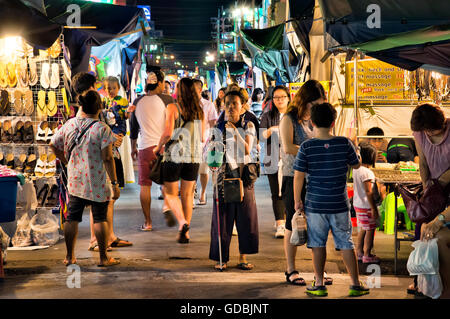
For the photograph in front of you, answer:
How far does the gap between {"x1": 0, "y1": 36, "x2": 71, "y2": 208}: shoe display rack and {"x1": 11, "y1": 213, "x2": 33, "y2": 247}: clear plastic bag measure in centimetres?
78

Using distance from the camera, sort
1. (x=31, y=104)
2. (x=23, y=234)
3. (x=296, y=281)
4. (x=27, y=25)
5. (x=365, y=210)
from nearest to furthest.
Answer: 1. (x=296, y=281)
2. (x=365, y=210)
3. (x=27, y=25)
4. (x=23, y=234)
5. (x=31, y=104)

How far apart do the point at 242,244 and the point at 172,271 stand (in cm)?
88

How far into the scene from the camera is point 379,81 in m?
9.76

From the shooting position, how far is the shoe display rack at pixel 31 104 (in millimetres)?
9023

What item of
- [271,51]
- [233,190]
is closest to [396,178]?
[233,190]

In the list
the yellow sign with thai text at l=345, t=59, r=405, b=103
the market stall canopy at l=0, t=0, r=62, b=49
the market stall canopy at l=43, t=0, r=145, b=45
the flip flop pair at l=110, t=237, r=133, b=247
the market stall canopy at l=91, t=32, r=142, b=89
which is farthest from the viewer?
the market stall canopy at l=91, t=32, r=142, b=89

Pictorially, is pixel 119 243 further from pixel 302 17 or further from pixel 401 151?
pixel 302 17

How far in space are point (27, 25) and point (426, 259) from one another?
6101mm

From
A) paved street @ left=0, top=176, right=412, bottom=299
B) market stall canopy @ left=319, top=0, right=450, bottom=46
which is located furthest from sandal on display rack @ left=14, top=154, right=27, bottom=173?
market stall canopy @ left=319, top=0, right=450, bottom=46

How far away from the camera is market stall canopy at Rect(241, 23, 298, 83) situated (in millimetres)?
13783

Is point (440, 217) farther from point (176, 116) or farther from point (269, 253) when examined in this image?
point (176, 116)

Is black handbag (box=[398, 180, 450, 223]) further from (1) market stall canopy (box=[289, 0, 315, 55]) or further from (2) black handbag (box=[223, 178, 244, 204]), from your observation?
(1) market stall canopy (box=[289, 0, 315, 55])

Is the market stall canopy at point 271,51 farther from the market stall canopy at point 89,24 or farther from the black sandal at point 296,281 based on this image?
the black sandal at point 296,281

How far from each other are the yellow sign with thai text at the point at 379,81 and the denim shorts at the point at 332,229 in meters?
4.91
